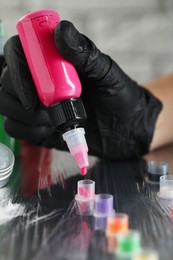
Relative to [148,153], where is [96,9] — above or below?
above

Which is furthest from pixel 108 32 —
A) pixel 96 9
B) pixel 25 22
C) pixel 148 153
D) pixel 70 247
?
pixel 70 247

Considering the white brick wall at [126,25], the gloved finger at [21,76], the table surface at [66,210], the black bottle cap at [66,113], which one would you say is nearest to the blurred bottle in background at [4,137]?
the table surface at [66,210]

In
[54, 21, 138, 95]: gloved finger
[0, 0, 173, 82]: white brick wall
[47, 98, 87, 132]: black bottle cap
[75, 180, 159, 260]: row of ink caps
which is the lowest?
[75, 180, 159, 260]: row of ink caps

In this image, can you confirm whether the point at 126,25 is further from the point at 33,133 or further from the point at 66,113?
the point at 66,113

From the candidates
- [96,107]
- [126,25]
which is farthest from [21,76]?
[126,25]

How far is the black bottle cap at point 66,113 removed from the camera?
1.84ft

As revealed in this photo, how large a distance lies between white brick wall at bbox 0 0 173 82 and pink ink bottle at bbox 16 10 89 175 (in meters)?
0.98

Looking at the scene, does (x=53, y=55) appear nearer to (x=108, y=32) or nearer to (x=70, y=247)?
(x=70, y=247)

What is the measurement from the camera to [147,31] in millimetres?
1574

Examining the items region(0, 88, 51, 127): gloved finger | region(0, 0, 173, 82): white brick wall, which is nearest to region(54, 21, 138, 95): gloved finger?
region(0, 88, 51, 127): gloved finger

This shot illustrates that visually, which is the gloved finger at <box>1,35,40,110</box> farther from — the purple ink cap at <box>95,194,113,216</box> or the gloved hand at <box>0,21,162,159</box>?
the purple ink cap at <box>95,194,113,216</box>

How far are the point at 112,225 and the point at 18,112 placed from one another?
0.34m

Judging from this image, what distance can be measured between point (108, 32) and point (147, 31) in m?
0.14

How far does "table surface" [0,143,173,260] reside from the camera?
1.40 feet
